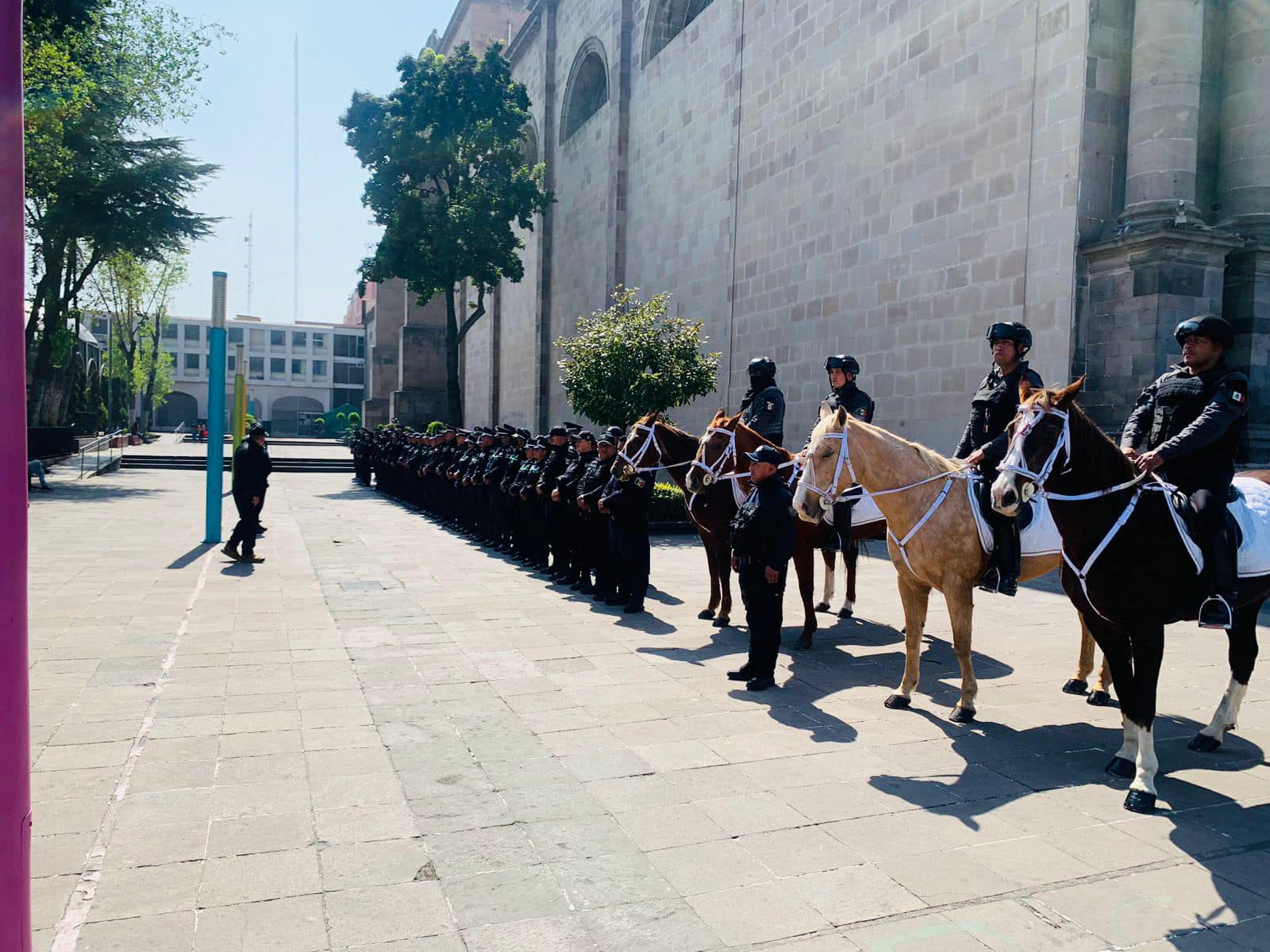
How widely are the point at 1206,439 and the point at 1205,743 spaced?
2.02 m

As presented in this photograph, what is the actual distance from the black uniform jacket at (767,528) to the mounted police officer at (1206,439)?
7.84 feet

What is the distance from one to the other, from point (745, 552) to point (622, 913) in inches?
146

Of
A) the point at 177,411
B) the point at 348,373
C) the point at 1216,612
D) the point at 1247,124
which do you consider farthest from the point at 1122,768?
the point at 348,373

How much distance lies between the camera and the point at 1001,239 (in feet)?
47.3

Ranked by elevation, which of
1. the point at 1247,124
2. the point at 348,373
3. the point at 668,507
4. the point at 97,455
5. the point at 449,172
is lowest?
the point at 668,507

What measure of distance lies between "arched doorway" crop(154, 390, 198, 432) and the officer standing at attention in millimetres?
89923

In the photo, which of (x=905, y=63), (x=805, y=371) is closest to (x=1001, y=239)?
(x=905, y=63)

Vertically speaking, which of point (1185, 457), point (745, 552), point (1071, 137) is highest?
point (1071, 137)

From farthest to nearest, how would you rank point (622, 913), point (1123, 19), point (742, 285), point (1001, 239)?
point (742, 285)
point (1001, 239)
point (1123, 19)
point (622, 913)

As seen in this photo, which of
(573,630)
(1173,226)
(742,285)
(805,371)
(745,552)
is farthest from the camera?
(742,285)

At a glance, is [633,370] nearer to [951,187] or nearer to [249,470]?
[951,187]

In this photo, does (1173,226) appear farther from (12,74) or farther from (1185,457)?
(12,74)

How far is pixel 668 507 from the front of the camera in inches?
699

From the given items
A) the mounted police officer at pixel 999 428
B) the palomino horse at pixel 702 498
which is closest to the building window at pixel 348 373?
the palomino horse at pixel 702 498
